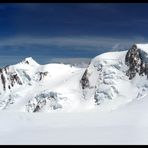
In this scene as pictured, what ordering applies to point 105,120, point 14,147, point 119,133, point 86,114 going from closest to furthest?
point 14,147
point 119,133
point 105,120
point 86,114

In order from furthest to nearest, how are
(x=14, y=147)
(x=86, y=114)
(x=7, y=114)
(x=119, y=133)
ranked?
Answer: (x=86, y=114) → (x=7, y=114) → (x=119, y=133) → (x=14, y=147)

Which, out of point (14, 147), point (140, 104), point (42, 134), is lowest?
point (14, 147)

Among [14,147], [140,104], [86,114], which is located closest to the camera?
[14,147]

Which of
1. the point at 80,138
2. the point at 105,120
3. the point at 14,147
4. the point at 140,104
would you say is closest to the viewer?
the point at 14,147
